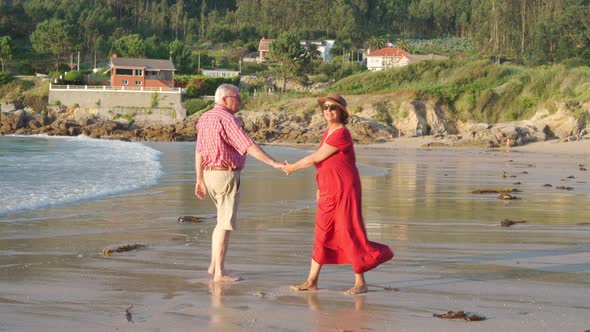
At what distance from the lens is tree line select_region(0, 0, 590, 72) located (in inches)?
3008

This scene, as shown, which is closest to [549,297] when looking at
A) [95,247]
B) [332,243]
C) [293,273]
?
[332,243]

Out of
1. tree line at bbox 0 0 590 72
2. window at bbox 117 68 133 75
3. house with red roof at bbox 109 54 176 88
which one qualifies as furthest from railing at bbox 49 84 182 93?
tree line at bbox 0 0 590 72

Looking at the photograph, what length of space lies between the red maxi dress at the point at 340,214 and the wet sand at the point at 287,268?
276 millimetres

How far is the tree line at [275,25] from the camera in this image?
251ft

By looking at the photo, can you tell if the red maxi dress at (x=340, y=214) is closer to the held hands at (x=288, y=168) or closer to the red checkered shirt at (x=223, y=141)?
the held hands at (x=288, y=168)

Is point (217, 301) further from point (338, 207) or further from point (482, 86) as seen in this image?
point (482, 86)

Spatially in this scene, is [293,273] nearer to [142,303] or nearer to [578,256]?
[142,303]

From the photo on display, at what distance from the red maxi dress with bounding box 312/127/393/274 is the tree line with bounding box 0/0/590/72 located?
55158mm

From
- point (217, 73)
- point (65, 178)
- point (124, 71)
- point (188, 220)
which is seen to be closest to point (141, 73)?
point (124, 71)

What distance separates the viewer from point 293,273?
668 centimetres

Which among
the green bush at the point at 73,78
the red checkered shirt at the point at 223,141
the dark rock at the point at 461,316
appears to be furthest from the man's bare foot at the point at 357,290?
the green bush at the point at 73,78

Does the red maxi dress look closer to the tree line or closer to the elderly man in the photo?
the elderly man

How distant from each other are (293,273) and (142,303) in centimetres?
159

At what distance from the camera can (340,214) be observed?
6.16 meters
